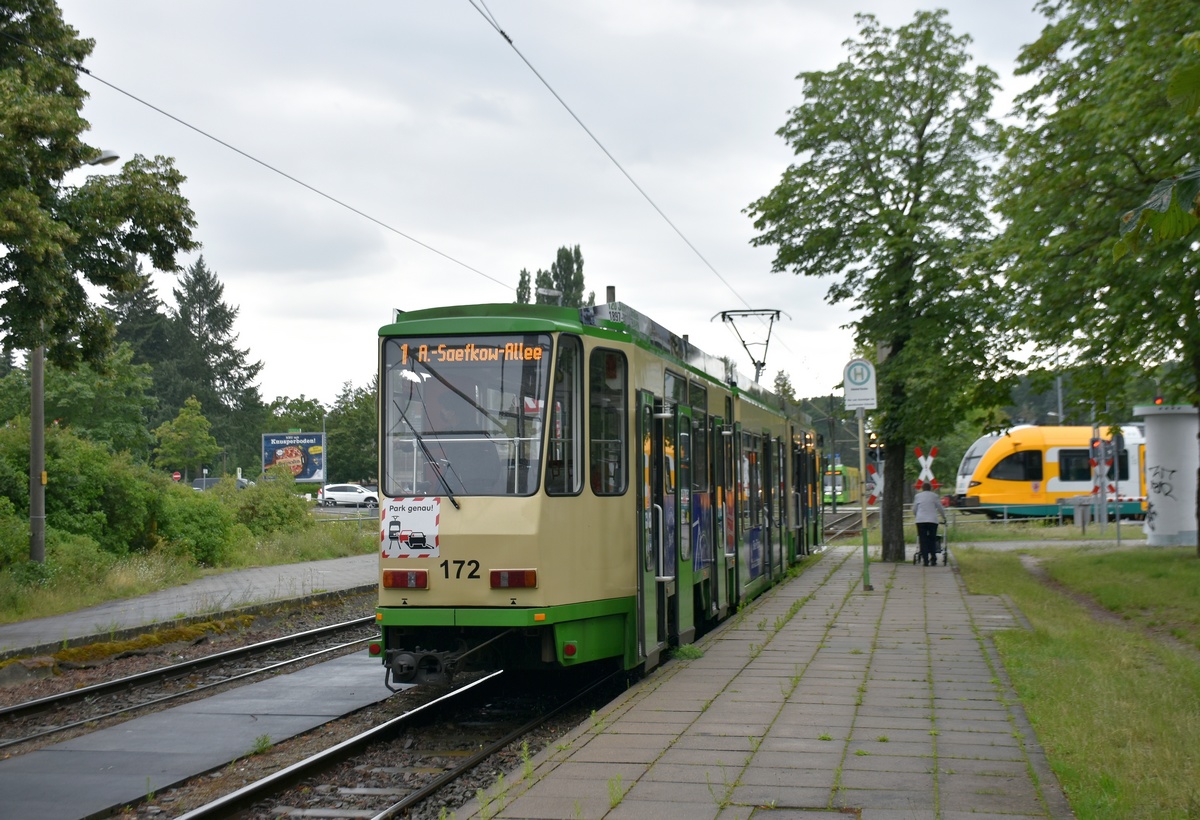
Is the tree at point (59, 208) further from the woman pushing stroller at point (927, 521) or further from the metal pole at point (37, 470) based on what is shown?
the woman pushing stroller at point (927, 521)

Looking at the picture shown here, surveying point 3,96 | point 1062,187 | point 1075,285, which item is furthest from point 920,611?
point 3,96

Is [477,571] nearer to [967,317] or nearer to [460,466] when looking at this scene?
[460,466]

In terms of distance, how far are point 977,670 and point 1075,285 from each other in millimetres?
9572

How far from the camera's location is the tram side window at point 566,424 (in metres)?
9.14

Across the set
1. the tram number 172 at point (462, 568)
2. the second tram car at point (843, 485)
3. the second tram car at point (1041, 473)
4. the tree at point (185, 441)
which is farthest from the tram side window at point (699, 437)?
the tree at point (185, 441)

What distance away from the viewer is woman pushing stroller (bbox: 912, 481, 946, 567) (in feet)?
75.7

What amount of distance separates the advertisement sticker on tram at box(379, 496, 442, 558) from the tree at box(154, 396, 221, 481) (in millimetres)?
64054

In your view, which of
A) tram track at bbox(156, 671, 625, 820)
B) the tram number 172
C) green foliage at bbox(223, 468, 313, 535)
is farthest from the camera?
green foliage at bbox(223, 468, 313, 535)

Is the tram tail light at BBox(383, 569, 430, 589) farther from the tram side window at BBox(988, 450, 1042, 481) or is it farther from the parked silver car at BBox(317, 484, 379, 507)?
the parked silver car at BBox(317, 484, 379, 507)

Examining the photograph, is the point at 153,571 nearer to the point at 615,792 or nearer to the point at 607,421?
the point at 607,421

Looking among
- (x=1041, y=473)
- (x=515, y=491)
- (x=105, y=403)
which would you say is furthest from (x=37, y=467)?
(x=1041, y=473)

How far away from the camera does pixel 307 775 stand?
759 centimetres

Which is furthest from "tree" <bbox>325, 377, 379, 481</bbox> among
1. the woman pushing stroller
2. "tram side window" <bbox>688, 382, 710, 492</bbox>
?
"tram side window" <bbox>688, 382, 710, 492</bbox>

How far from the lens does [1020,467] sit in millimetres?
46906
